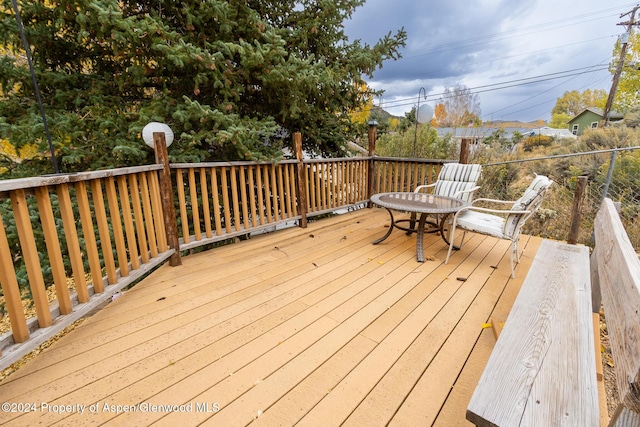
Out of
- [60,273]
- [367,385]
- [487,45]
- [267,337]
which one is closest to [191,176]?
[60,273]

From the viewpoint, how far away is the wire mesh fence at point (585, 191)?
12.6ft

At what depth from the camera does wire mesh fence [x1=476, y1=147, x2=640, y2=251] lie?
383cm

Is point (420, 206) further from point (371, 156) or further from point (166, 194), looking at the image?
point (166, 194)

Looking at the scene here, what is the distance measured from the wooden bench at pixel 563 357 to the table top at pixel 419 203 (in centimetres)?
144

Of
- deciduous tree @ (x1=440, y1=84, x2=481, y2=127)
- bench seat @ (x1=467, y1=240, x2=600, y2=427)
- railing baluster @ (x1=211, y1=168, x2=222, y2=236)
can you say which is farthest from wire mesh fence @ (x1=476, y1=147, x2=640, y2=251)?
deciduous tree @ (x1=440, y1=84, x2=481, y2=127)

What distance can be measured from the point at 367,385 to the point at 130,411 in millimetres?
1095

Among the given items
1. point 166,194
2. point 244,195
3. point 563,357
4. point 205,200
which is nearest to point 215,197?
point 205,200

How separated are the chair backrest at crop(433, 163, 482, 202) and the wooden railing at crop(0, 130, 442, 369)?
57 centimetres

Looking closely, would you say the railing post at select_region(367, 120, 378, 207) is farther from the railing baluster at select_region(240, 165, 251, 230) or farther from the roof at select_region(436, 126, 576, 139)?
the roof at select_region(436, 126, 576, 139)

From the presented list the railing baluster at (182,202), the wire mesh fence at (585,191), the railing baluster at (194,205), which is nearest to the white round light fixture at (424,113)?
the wire mesh fence at (585,191)

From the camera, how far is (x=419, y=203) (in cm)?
317

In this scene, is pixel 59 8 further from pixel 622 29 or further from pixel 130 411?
pixel 622 29

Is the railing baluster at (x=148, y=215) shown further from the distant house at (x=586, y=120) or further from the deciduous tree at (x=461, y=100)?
the distant house at (x=586, y=120)

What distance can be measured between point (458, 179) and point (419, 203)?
3.56 feet
